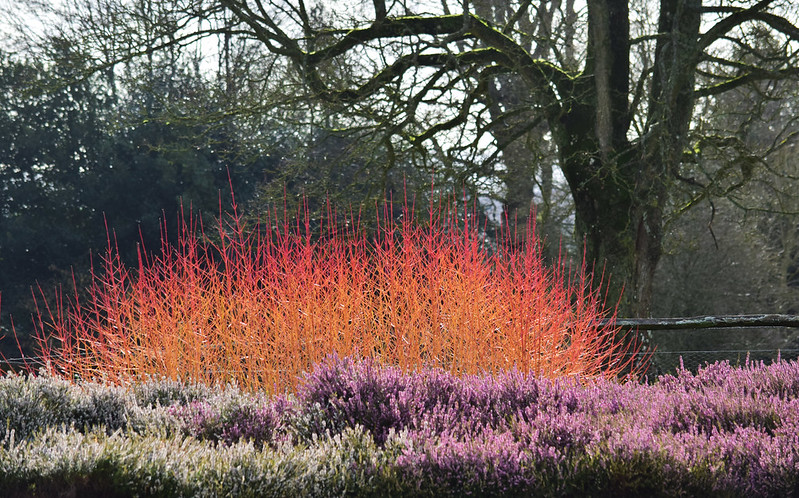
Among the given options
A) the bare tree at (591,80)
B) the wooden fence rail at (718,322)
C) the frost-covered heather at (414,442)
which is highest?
the bare tree at (591,80)

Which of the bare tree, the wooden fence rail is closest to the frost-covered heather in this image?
the wooden fence rail

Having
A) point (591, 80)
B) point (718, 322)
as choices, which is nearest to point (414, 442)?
point (718, 322)

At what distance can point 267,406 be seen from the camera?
132 inches

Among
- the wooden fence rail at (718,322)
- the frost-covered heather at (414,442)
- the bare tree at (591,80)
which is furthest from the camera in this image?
the bare tree at (591,80)

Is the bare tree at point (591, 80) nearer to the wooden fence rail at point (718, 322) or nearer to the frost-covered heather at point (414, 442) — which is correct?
the wooden fence rail at point (718, 322)

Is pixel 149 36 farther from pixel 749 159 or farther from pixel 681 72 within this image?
A: pixel 749 159

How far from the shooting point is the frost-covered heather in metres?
2.46

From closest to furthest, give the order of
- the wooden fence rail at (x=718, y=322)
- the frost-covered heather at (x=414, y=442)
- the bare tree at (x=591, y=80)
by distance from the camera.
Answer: the frost-covered heather at (x=414, y=442) → the wooden fence rail at (x=718, y=322) → the bare tree at (x=591, y=80)

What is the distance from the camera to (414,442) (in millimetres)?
2658

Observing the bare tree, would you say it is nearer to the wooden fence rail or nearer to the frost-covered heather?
the wooden fence rail

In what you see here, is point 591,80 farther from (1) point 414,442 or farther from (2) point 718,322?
(1) point 414,442

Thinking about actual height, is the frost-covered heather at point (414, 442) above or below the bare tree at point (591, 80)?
below

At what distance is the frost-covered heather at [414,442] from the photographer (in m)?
2.46

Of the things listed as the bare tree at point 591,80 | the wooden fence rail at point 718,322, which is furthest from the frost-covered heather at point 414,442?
the bare tree at point 591,80
